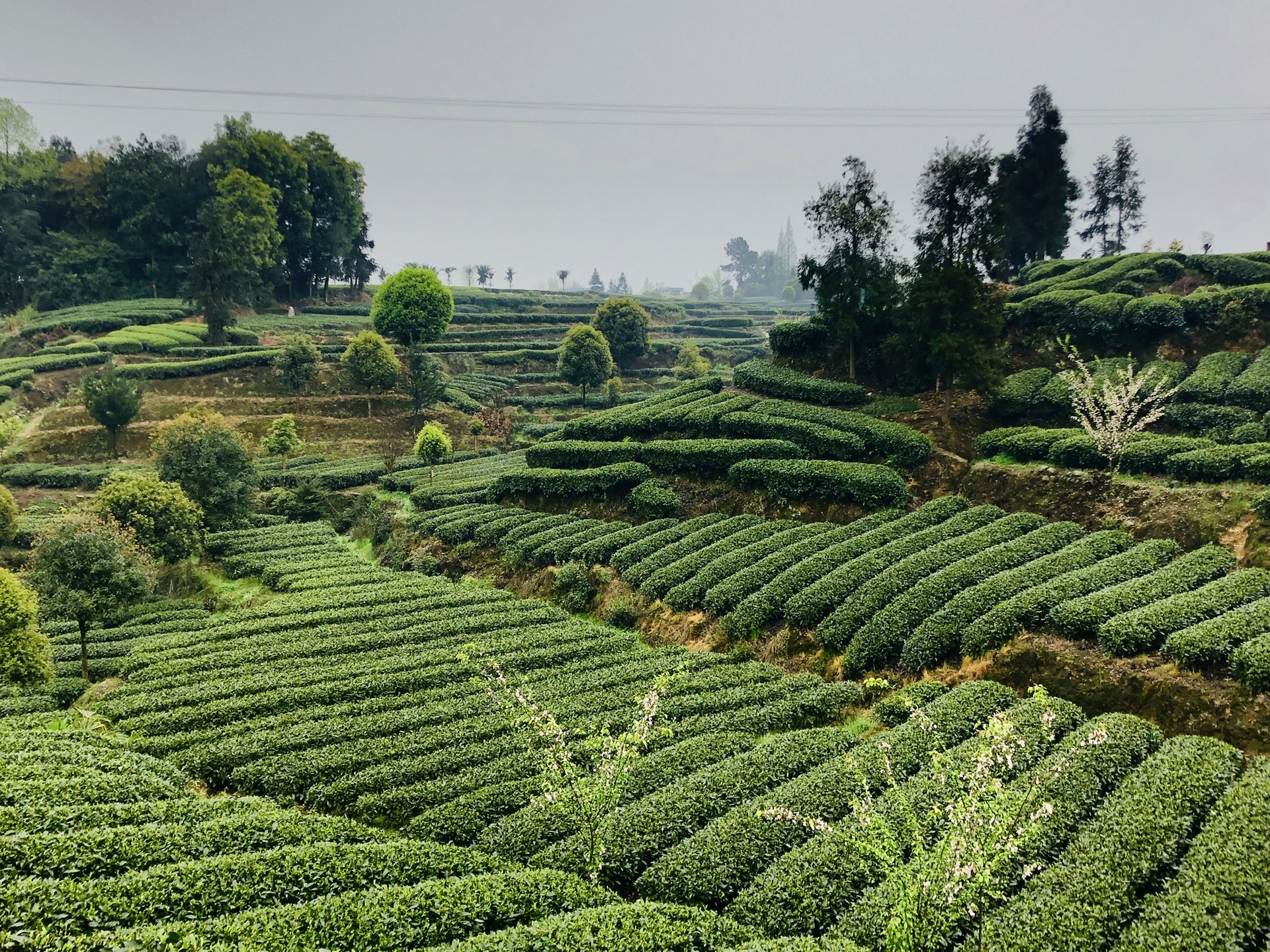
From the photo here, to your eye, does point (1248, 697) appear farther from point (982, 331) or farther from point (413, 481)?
point (413, 481)

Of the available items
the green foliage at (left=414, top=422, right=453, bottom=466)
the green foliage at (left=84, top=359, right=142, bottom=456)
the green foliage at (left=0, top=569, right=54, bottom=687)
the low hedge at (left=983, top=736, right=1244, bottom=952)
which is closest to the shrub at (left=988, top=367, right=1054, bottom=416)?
the low hedge at (left=983, top=736, right=1244, bottom=952)

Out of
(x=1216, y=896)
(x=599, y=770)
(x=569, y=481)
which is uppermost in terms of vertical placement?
(x=569, y=481)

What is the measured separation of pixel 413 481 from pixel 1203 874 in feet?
127

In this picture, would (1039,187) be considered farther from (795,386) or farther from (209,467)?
(209,467)

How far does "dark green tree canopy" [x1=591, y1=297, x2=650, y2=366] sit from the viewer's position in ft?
238

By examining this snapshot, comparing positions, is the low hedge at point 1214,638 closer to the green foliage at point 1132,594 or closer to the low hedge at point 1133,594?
the green foliage at point 1132,594

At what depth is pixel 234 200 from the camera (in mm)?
66000

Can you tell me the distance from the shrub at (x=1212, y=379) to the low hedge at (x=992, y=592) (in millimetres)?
10663

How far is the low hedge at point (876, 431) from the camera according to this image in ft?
84.8

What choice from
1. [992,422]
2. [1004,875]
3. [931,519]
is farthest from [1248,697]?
[992,422]

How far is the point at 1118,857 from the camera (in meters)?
9.17

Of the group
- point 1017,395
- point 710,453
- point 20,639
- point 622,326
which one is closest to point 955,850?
point 20,639

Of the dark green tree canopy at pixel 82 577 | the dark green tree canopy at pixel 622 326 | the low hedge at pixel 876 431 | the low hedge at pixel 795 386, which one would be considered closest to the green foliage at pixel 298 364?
the dark green tree canopy at pixel 622 326

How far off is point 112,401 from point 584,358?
116 ft
